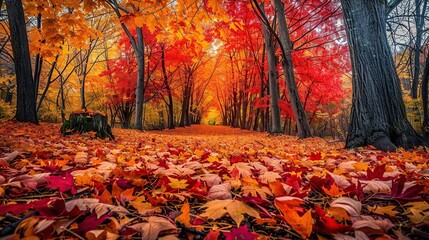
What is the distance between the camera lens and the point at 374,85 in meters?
3.17

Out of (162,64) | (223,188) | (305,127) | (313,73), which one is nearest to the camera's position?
(223,188)

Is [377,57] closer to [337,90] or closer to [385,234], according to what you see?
→ [385,234]

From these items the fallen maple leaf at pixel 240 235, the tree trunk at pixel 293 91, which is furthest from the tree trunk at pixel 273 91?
the fallen maple leaf at pixel 240 235

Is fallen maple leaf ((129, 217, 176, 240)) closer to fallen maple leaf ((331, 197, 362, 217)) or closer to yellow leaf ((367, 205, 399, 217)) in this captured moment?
fallen maple leaf ((331, 197, 362, 217))

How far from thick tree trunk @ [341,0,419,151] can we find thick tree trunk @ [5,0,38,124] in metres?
6.77

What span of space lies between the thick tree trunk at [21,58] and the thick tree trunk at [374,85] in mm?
6769

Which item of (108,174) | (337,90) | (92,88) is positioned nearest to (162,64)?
(92,88)

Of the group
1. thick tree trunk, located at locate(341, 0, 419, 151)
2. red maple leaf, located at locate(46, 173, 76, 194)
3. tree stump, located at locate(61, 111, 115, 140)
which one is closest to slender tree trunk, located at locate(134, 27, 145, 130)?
tree stump, located at locate(61, 111, 115, 140)

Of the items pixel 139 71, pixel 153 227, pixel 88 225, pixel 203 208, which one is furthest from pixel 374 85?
pixel 139 71

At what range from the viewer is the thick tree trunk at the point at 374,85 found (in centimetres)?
311

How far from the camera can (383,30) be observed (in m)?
3.28

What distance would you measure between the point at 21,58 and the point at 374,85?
23.6 ft

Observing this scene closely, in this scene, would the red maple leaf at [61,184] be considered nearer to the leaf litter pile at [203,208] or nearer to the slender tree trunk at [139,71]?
the leaf litter pile at [203,208]

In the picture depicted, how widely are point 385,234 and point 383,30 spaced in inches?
138
